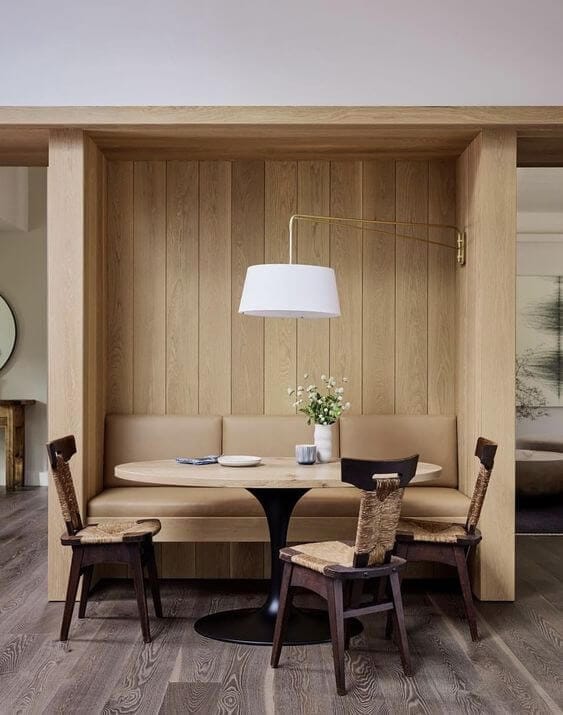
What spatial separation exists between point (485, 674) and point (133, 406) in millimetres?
2534

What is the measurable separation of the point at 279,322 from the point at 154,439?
962 millimetres

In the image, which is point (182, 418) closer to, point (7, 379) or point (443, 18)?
point (443, 18)

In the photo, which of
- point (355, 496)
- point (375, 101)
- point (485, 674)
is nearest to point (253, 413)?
point (355, 496)

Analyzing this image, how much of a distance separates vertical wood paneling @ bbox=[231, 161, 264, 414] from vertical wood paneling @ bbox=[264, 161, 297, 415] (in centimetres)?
4

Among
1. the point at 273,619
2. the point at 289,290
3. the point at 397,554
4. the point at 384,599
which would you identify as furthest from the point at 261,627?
the point at 289,290

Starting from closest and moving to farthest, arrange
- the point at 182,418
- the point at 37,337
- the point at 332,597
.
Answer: the point at 332,597, the point at 182,418, the point at 37,337

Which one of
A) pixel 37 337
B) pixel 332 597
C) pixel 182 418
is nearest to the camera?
pixel 332 597

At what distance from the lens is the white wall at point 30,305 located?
877cm

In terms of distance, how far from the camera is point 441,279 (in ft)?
16.4

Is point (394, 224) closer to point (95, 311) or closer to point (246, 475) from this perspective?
point (95, 311)

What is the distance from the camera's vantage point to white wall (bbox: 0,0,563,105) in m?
4.24

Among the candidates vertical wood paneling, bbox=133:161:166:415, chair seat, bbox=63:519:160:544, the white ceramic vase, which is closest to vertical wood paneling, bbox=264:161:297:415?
vertical wood paneling, bbox=133:161:166:415

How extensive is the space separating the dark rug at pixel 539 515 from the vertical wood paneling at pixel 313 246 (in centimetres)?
226

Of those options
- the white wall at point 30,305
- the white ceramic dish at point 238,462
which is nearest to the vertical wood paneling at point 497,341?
the white ceramic dish at point 238,462
